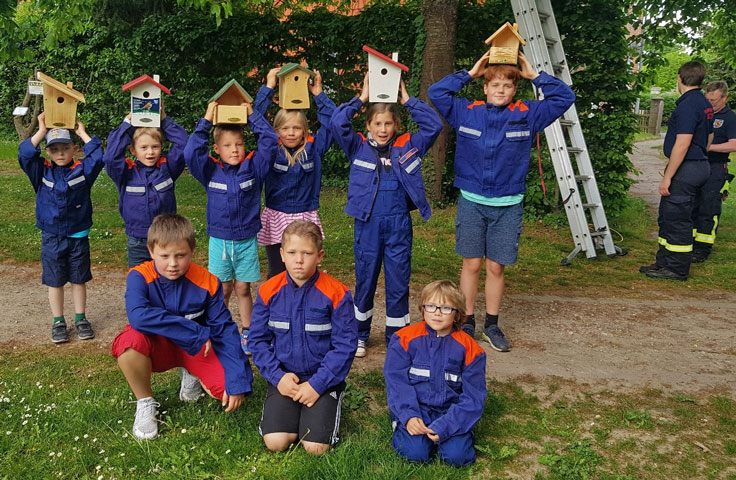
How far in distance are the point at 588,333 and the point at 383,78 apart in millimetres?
2734

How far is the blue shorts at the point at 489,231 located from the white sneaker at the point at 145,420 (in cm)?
249

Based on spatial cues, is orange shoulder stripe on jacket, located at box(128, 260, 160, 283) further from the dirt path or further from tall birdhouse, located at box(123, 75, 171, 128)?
the dirt path

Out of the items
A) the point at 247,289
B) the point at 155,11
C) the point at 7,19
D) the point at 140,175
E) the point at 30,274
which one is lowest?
the point at 30,274

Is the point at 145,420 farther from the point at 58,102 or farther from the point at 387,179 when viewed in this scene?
the point at 58,102

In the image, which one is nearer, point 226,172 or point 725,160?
point 226,172

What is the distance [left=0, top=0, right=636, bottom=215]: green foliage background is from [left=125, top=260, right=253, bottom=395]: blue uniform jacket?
5.85m

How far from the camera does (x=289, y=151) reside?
15.0 ft

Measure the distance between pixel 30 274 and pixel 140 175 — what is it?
2.79 meters

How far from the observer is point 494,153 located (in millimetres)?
4492

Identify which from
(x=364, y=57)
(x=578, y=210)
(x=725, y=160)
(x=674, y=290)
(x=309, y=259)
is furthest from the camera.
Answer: (x=364, y=57)

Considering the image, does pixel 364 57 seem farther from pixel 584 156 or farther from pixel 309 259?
pixel 309 259

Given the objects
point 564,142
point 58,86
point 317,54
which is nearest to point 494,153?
point 564,142

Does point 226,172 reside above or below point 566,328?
above

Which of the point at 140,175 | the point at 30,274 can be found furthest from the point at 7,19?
the point at 140,175
